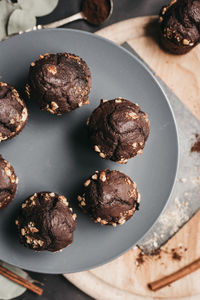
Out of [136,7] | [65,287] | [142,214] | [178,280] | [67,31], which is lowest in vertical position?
[178,280]

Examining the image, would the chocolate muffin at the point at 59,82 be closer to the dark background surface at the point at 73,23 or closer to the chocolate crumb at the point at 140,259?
the dark background surface at the point at 73,23

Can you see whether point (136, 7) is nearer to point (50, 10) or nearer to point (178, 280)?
point (50, 10)

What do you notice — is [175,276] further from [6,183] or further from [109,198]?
[6,183]

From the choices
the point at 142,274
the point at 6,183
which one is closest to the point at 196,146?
the point at 142,274

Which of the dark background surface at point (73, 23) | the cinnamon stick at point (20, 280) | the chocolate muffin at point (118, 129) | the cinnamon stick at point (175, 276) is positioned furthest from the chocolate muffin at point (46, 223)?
the cinnamon stick at point (175, 276)

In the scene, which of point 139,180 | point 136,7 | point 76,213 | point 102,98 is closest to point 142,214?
point 139,180

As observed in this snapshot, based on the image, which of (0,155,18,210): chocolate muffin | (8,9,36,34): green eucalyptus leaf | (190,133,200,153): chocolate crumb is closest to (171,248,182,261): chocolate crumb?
(190,133,200,153): chocolate crumb

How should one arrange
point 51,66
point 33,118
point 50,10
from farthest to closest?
point 50,10 → point 33,118 → point 51,66
